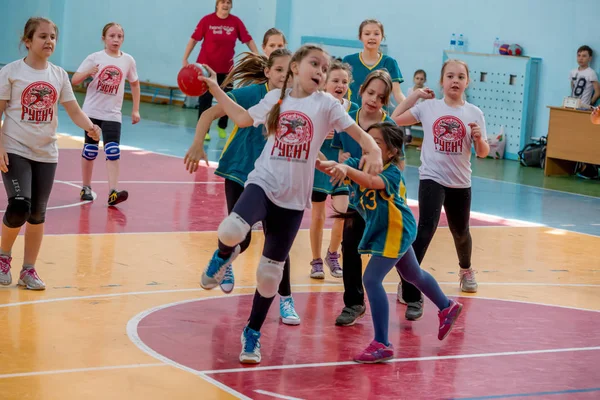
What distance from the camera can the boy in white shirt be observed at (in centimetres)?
1561

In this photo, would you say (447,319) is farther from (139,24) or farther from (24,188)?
(139,24)

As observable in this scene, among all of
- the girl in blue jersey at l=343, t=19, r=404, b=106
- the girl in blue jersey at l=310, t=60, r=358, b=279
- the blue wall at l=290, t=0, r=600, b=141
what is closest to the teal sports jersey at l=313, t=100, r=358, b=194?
the girl in blue jersey at l=310, t=60, r=358, b=279

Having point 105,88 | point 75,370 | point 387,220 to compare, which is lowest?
point 75,370

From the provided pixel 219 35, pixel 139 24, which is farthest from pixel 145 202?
pixel 139 24

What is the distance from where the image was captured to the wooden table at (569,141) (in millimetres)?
14898

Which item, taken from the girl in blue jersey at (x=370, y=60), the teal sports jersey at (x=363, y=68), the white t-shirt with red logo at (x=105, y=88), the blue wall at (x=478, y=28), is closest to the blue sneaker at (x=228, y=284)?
the girl in blue jersey at (x=370, y=60)

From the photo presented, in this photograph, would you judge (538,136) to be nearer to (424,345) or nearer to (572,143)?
(572,143)

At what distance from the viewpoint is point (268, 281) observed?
520cm

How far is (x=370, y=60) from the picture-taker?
830cm

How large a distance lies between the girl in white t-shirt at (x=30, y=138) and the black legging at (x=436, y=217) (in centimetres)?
253

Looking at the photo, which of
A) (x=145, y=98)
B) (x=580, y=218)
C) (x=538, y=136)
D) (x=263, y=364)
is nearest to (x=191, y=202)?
(x=580, y=218)

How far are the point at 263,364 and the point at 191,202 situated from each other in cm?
527

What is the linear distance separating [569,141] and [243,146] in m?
10.1

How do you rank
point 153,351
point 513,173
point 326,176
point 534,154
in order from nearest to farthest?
point 153,351 → point 326,176 → point 513,173 → point 534,154
